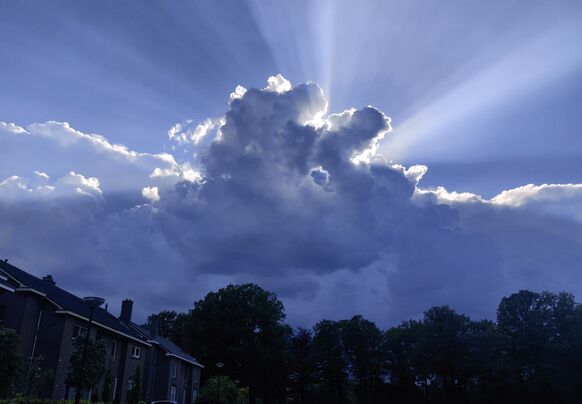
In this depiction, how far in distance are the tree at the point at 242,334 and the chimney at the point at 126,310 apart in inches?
1121

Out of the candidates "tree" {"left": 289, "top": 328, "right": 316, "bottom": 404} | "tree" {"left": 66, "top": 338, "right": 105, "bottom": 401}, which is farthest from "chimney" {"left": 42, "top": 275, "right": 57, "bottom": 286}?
"tree" {"left": 289, "top": 328, "right": 316, "bottom": 404}

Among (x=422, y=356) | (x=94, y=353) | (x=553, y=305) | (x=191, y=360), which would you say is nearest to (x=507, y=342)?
Answer: (x=553, y=305)

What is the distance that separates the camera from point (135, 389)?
144 feet

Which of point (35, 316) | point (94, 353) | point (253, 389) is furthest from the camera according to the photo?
point (253, 389)

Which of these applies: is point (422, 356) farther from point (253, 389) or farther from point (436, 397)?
point (253, 389)

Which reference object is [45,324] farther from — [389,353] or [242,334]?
[389,353]

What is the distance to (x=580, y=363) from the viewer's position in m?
63.5

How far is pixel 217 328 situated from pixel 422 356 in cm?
3633

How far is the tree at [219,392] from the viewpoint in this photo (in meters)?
55.1

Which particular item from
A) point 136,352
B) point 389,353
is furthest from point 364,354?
point 136,352

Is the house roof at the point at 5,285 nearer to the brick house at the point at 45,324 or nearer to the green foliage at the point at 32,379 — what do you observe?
the brick house at the point at 45,324

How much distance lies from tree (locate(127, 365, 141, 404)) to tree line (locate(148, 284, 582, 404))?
12.0m

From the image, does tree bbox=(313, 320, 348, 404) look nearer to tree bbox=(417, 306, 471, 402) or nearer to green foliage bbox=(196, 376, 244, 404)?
tree bbox=(417, 306, 471, 402)

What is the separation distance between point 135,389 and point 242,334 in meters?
38.7
